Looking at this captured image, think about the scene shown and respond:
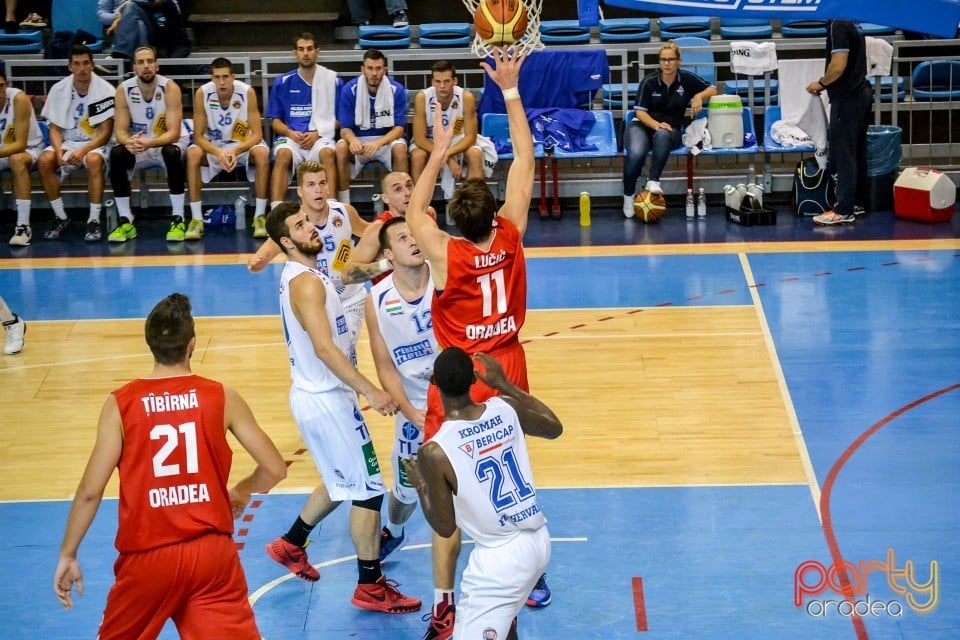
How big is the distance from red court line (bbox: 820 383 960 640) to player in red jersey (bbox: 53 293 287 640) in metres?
2.90

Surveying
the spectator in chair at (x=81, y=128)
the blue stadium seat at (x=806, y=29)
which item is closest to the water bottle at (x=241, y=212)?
the spectator in chair at (x=81, y=128)

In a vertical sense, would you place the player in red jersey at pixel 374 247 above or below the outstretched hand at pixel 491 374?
above

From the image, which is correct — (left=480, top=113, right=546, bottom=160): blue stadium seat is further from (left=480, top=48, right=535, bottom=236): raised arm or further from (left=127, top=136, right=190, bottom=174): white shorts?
(left=480, top=48, right=535, bottom=236): raised arm

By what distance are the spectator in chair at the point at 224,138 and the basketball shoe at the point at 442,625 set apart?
9338mm

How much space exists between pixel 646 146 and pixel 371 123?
3202mm

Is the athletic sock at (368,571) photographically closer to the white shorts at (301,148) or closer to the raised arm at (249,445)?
the raised arm at (249,445)

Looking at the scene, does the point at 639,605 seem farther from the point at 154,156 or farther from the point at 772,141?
the point at 154,156

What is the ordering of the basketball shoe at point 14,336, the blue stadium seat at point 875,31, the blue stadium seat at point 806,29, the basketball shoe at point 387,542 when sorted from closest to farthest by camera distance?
the basketball shoe at point 387,542
the basketball shoe at point 14,336
the blue stadium seat at point 875,31
the blue stadium seat at point 806,29

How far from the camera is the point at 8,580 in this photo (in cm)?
661

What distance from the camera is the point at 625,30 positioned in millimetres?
17500

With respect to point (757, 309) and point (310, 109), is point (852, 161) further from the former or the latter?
point (310, 109)

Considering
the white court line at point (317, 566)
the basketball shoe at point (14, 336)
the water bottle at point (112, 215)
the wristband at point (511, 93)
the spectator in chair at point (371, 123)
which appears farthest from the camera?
the water bottle at point (112, 215)

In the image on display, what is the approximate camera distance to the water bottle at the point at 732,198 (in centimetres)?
1484

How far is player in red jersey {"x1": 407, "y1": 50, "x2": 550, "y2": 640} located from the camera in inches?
225
